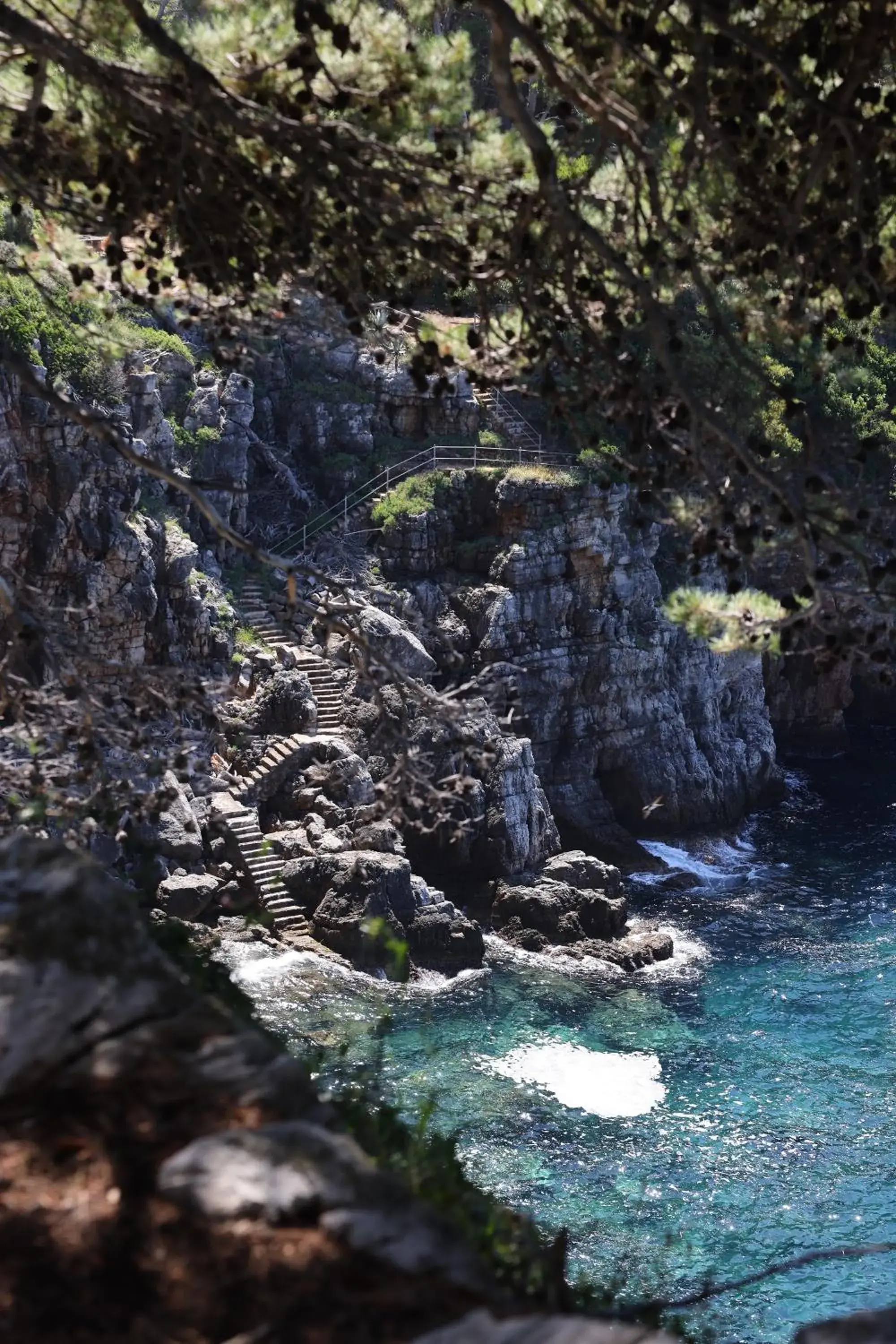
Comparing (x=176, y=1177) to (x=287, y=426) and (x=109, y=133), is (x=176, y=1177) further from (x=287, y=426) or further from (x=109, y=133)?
(x=287, y=426)

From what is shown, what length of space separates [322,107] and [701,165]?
2245 mm

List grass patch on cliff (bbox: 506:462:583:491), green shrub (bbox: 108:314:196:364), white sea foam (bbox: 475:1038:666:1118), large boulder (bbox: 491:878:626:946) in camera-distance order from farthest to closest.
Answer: grass patch on cliff (bbox: 506:462:583:491)
green shrub (bbox: 108:314:196:364)
large boulder (bbox: 491:878:626:946)
white sea foam (bbox: 475:1038:666:1118)

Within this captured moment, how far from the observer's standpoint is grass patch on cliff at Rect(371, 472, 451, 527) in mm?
35656

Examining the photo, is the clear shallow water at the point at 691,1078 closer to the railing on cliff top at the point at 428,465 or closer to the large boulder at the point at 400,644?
the large boulder at the point at 400,644

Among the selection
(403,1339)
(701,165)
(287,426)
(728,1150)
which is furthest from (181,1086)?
(287,426)

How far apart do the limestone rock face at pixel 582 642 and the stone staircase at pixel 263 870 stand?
855 cm

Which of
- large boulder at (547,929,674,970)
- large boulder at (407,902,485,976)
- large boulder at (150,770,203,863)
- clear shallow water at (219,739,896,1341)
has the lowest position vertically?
clear shallow water at (219,739,896,1341)

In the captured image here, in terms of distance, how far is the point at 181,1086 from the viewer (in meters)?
4.35

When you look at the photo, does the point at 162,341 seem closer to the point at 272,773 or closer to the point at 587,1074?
the point at 272,773

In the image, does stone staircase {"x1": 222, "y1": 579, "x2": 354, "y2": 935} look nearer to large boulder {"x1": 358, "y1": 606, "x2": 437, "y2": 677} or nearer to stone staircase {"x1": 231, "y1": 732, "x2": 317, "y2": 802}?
stone staircase {"x1": 231, "y1": 732, "x2": 317, "y2": 802}

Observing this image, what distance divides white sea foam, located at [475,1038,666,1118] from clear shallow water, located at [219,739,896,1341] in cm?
4

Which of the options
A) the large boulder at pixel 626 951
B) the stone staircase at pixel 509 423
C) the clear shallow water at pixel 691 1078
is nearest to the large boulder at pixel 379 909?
the clear shallow water at pixel 691 1078

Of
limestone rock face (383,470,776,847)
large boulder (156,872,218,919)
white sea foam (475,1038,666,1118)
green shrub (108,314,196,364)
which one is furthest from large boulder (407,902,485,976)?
green shrub (108,314,196,364)

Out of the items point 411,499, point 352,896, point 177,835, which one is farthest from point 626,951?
point 411,499
